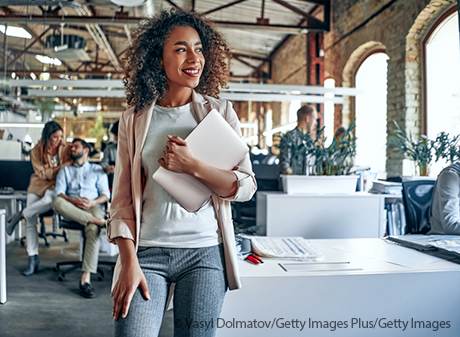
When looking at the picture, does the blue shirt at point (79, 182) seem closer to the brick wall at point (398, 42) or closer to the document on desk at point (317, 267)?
the document on desk at point (317, 267)

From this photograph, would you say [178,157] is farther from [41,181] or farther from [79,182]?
[41,181]

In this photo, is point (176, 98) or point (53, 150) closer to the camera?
point (176, 98)

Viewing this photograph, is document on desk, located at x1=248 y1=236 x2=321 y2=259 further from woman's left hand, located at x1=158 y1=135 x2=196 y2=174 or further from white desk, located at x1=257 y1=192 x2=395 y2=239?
white desk, located at x1=257 y1=192 x2=395 y2=239

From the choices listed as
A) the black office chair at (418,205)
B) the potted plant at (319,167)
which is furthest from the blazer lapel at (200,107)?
the potted plant at (319,167)

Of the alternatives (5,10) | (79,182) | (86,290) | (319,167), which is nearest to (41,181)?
(79,182)

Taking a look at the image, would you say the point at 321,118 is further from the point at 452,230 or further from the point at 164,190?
the point at 164,190

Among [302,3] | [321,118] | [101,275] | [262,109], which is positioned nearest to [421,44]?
[321,118]

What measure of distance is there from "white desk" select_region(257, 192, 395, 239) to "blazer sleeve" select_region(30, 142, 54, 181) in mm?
2296

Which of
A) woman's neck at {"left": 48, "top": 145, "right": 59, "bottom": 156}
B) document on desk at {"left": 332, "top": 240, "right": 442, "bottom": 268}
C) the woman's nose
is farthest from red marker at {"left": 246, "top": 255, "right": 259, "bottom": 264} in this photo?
woman's neck at {"left": 48, "top": 145, "right": 59, "bottom": 156}

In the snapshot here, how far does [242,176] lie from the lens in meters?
1.11

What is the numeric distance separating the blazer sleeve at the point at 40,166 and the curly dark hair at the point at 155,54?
3319 mm

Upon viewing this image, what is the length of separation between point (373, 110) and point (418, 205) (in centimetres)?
604

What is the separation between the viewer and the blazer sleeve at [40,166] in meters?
4.23

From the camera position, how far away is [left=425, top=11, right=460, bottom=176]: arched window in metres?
5.89
